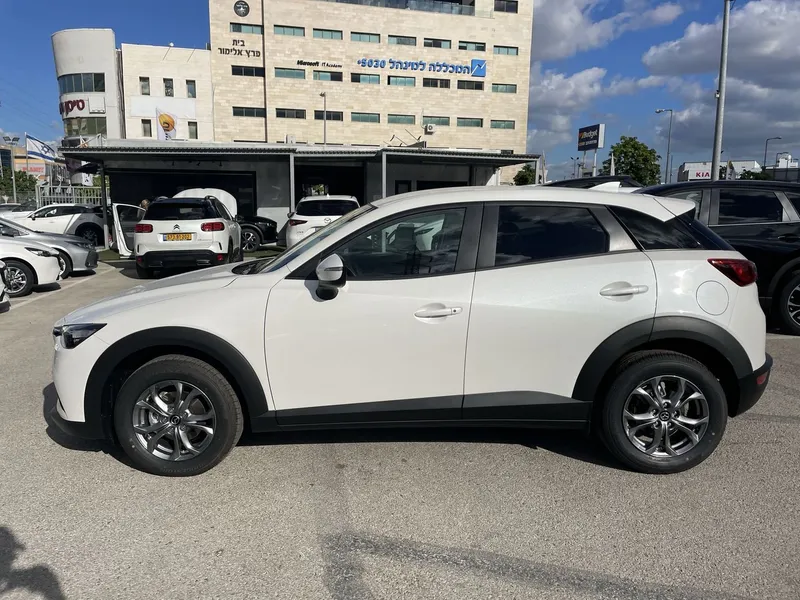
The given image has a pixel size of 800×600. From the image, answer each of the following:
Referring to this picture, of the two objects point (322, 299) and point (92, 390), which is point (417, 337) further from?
point (92, 390)

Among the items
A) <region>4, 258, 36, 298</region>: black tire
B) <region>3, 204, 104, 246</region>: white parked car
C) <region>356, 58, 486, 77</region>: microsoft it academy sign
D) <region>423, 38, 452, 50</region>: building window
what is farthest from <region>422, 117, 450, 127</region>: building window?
<region>4, 258, 36, 298</region>: black tire

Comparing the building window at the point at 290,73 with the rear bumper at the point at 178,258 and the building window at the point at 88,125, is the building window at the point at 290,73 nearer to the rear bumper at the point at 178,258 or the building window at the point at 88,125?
the building window at the point at 88,125

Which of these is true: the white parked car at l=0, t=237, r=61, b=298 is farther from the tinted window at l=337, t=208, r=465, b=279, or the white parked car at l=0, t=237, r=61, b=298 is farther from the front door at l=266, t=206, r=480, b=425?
the tinted window at l=337, t=208, r=465, b=279

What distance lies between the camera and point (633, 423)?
336cm

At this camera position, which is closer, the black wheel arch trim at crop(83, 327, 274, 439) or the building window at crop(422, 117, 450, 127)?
the black wheel arch trim at crop(83, 327, 274, 439)

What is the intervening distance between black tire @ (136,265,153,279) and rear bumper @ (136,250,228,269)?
0.39m

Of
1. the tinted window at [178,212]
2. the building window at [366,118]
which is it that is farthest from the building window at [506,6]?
the tinted window at [178,212]

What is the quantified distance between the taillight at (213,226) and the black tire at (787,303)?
923cm

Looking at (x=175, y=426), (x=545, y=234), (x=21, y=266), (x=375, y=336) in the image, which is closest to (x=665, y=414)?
(x=545, y=234)

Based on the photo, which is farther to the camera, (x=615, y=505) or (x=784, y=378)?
(x=784, y=378)

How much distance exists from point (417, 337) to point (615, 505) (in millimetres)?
1389

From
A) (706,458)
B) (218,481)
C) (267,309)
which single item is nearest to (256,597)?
(218,481)

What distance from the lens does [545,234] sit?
3.40 meters

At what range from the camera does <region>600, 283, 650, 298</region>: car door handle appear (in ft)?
10.7
